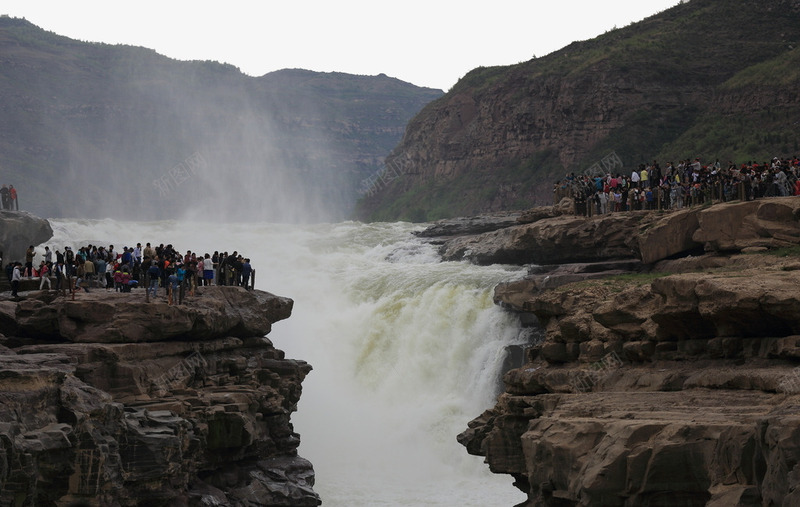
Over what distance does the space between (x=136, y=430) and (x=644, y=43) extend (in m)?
67.8

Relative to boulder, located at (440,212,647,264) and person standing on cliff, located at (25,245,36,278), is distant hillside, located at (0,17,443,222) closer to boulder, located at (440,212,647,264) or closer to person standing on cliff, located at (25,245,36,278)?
boulder, located at (440,212,647,264)

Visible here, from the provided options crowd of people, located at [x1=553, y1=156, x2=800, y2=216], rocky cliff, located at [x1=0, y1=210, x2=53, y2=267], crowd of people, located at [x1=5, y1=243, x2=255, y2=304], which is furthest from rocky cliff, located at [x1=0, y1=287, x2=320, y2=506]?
crowd of people, located at [x1=553, y1=156, x2=800, y2=216]

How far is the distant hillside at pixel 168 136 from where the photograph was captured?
14350 cm

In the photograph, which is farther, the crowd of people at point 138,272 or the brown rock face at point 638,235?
the crowd of people at point 138,272

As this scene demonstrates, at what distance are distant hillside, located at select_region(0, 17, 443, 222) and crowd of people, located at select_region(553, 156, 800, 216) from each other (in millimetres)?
85827

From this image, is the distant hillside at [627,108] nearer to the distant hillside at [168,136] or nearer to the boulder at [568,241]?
the boulder at [568,241]

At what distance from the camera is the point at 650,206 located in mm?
43500

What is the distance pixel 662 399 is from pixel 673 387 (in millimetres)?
1037

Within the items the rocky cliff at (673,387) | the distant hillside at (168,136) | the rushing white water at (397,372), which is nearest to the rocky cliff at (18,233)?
the rushing white water at (397,372)

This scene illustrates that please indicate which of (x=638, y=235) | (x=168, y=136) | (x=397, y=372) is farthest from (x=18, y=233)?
(x=168, y=136)

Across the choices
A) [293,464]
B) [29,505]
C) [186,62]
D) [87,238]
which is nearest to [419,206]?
[87,238]

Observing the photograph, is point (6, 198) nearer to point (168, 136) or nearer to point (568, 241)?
point (568, 241)

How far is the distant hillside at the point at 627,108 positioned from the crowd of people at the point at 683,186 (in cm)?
2389

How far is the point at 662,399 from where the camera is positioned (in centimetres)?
2256
